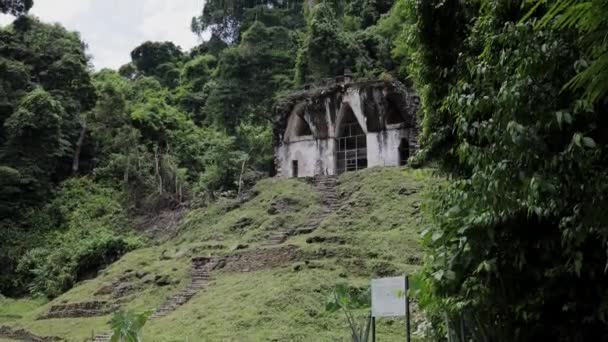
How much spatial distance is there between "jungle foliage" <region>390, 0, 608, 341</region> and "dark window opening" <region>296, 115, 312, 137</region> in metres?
24.3

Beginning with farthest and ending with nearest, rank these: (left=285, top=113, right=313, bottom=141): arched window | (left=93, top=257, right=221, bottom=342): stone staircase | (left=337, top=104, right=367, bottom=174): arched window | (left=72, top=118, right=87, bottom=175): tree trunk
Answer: (left=72, top=118, right=87, bottom=175): tree trunk
(left=285, top=113, right=313, bottom=141): arched window
(left=337, top=104, right=367, bottom=174): arched window
(left=93, top=257, right=221, bottom=342): stone staircase

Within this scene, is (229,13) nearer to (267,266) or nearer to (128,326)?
(267,266)

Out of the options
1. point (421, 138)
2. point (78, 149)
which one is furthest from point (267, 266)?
point (78, 149)

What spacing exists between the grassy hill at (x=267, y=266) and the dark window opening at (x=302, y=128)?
Answer: 13.3ft

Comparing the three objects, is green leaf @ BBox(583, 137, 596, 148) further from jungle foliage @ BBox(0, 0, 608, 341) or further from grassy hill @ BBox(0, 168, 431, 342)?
grassy hill @ BBox(0, 168, 431, 342)

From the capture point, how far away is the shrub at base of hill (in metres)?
26.5

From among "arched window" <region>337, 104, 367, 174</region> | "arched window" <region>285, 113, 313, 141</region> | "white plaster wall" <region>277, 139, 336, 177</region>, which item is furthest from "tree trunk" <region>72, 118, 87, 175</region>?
"arched window" <region>337, 104, 367, 174</region>

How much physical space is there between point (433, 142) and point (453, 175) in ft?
1.35

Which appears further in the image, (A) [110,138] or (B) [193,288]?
(A) [110,138]

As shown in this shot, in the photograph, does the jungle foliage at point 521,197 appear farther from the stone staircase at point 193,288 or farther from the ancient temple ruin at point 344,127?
the ancient temple ruin at point 344,127

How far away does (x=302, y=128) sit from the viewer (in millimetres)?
31094

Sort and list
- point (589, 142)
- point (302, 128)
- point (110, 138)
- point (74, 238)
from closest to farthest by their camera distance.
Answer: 1. point (589, 142)
2. point (302, 128)
3. point (74, 238)
4. point (110, 138)

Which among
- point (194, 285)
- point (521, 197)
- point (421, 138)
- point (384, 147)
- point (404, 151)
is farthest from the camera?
Answer: point (384, 147)

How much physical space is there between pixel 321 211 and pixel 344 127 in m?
7.87
